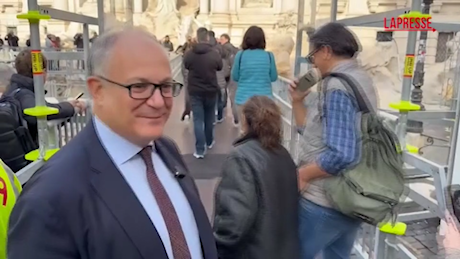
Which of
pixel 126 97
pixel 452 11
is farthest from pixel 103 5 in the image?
pixel 452 11

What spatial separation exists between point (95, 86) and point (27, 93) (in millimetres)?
2624

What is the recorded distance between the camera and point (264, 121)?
205cm

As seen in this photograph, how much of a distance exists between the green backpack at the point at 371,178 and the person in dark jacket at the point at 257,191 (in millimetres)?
265

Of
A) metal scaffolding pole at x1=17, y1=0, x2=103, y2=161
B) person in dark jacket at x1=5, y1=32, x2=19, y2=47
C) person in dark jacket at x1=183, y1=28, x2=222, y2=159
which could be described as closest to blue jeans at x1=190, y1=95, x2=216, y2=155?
person in dark jacket at x1=183, y1=28, x2=222, y2=159

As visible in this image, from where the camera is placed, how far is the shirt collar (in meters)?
1.27

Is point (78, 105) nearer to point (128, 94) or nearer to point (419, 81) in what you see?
point (128, 94)

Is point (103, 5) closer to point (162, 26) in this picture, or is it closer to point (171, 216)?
point (171, 216)

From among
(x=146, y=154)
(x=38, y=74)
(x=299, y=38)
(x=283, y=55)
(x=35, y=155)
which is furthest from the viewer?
(x=283, y=55)

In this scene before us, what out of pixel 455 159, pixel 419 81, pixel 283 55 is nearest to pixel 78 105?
pixel 455 159

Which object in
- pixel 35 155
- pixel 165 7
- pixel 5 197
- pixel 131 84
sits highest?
pixel 165 7

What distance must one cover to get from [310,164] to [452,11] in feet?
30.3

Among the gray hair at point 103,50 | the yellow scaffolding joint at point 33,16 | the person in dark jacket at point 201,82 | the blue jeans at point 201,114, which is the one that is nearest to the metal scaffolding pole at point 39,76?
the yellow scaffolding joint at point 33,16

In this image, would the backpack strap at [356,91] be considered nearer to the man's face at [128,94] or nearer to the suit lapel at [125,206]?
the man's face at [128,94]

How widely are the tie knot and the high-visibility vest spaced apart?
2.24ft
